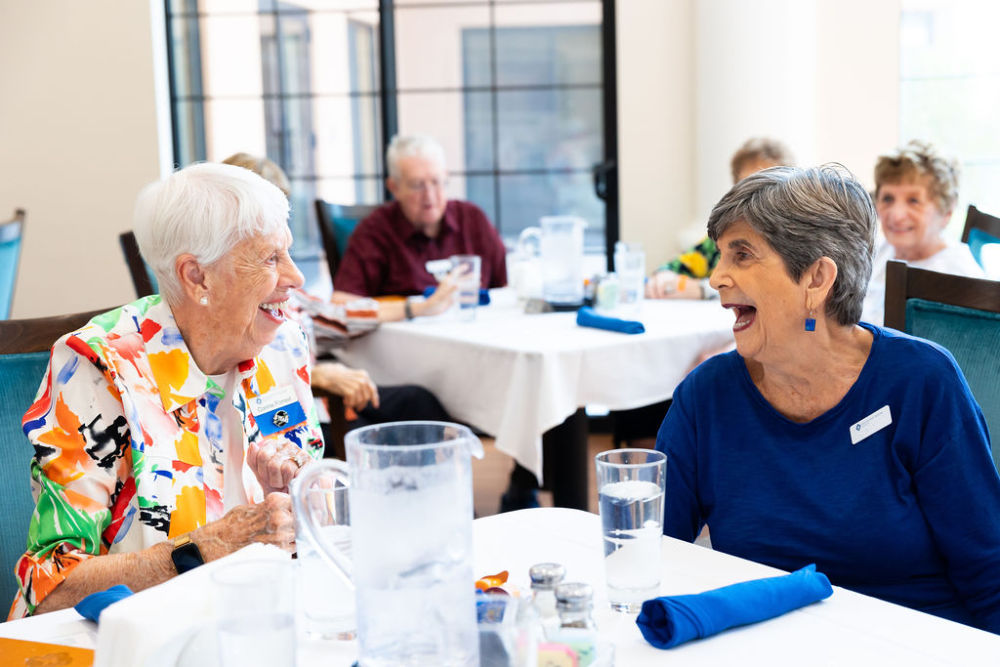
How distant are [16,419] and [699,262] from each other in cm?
265

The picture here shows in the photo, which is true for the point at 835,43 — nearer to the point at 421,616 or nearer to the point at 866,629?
the point at 866,629

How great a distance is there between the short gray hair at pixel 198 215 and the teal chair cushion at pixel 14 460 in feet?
0.91

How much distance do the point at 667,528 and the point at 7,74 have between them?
4.98 meters

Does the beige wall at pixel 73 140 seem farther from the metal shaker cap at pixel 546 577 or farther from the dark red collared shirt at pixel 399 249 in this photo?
the metal shaker cap at pixel 546 577

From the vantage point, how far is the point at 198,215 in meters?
1.49

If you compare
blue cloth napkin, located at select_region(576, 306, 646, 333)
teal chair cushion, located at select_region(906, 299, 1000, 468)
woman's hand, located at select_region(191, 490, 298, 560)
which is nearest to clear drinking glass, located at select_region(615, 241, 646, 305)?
blue cloth napkin, located at select_region(576, 306, 646, 333)

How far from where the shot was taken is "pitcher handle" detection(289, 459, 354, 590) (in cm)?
92

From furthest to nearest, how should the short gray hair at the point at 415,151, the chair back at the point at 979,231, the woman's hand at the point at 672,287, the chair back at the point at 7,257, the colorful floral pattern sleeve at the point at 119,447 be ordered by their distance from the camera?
the chair back at the point at 7,257
the short gray hair at the point at 415,151
the woman's hand at the point at 672,287
the chair back at the point at 979,231
the colorful floral pattern sleeve at the point at 119,447

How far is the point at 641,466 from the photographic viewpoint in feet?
3.64

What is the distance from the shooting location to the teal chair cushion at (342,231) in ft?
13.4

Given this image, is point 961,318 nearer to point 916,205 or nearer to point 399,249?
point 916,205

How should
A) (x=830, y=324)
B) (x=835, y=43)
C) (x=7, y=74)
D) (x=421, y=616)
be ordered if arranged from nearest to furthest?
(x=421, y=616) < (x=830, y=324) < (x=835, y=43) < (x=7, y=74)

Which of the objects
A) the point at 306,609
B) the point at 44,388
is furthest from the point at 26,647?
the point at 44,388

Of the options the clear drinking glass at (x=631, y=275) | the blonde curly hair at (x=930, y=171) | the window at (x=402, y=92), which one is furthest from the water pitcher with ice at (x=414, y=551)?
the window at (x=402, y=92)
